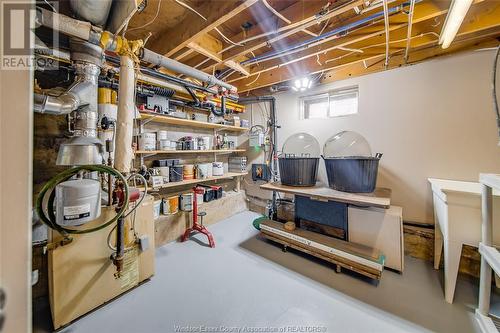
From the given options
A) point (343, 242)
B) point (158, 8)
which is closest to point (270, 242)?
point (343, 242)

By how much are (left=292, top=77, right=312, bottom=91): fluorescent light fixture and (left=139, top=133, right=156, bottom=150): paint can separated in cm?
228

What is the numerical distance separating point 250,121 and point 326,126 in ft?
5.06

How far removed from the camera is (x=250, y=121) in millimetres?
3840

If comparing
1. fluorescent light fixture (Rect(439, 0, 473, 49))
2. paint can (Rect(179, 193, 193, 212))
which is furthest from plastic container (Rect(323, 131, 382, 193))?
paint can (Rect(179, 193, 193, 212))

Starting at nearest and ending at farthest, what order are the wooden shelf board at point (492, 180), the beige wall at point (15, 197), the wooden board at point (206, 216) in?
the beige wall at point (15, 197) < the wooden shelf board at point (492, 180) < the wooden board at point (206, 216)

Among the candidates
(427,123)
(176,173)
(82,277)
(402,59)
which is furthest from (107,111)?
(427,123)

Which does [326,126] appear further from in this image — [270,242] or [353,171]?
[270,242]

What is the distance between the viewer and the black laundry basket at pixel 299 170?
235 cm

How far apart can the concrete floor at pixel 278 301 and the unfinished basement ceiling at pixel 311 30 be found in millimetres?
2320

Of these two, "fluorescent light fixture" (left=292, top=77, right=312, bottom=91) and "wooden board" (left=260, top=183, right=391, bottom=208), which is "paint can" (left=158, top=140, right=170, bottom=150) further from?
"fluorescent light fixture" (left=292, top=77, right=312, bottom=91)

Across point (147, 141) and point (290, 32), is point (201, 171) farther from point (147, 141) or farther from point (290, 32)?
point (290, 32)

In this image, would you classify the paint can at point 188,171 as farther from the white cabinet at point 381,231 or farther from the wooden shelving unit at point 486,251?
the wooden shelving unit at point 486,251

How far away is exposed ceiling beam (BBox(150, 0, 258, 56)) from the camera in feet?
4.73

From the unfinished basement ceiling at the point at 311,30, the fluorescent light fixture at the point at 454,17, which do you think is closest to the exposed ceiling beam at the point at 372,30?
the unfinished basement ceiling at the point at 311,30
